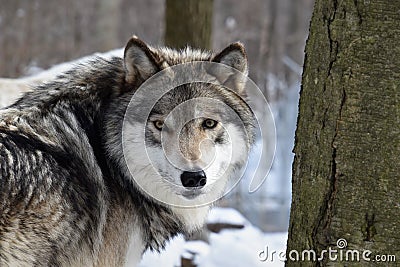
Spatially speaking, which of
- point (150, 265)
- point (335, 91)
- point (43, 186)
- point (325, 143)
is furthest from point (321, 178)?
point (150, 265)

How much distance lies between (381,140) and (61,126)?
1719mm

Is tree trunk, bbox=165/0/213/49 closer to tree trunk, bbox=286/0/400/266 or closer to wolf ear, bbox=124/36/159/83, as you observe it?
wolf ear, bbox=124/36/159/83

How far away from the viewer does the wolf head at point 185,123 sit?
3.37 m

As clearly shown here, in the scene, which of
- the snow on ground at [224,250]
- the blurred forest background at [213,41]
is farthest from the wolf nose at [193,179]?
the blurred forest background at [213,41]

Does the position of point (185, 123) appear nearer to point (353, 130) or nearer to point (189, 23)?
point (353, 130)

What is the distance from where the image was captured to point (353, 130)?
8.54ft

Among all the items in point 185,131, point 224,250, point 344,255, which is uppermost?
point 185,131

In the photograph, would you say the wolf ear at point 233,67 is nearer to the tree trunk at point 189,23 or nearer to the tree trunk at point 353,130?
the tree trunk at point 353,130

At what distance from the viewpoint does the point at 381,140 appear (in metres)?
2.57

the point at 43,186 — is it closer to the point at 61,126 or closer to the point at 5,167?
the point at 5,167

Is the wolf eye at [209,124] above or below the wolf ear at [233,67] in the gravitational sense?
below

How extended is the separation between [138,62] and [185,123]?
439mm

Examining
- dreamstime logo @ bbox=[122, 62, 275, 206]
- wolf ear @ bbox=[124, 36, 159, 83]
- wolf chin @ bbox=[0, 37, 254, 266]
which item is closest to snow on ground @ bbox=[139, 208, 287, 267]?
wolf chin @ bbox=[0, 37, 254, 266]

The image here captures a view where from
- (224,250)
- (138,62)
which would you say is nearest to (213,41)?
(224,250)
